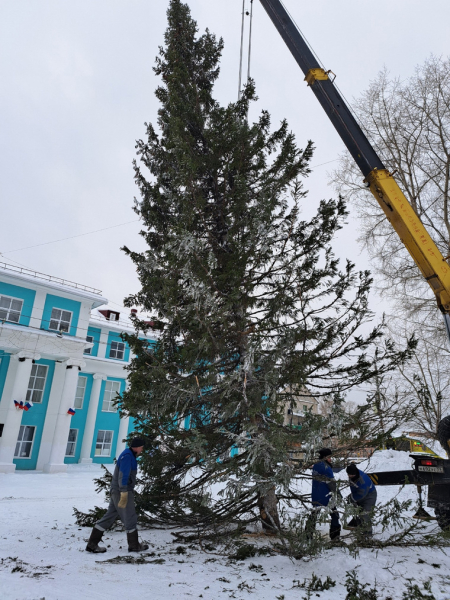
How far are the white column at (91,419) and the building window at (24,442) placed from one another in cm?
395

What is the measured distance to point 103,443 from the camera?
27156 millimetres

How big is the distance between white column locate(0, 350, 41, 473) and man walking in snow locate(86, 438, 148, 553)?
55.2ft

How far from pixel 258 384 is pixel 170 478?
2510 millimetres

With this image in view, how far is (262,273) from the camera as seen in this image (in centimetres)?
702

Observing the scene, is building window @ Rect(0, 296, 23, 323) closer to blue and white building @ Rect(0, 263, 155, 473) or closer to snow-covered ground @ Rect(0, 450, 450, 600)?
blue and white building @ Rect(0, 263, 155, 473)

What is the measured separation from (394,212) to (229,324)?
482cm

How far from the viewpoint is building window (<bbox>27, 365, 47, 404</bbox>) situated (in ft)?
74.1

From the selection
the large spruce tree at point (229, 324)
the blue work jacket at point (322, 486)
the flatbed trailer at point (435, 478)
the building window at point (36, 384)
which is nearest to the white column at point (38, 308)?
the building window at point (36, 384)

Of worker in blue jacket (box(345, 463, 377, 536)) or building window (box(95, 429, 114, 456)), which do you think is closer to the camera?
worker in blue jacket (box(345, 463, 377, 536))

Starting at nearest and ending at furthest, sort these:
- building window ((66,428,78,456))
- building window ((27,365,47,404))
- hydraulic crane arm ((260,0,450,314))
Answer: hydraulic crane arm ((260,0,450,314))
building window ((27,365,47,404))
building window ((66,428,78,456))

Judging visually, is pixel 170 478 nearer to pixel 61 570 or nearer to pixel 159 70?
pixel 61 570

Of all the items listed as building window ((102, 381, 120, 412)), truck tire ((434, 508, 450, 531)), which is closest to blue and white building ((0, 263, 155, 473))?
building window ((102, 381, 120, 412))

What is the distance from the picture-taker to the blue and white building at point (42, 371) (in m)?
20.5

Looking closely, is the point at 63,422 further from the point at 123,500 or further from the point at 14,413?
the point at 123,500
